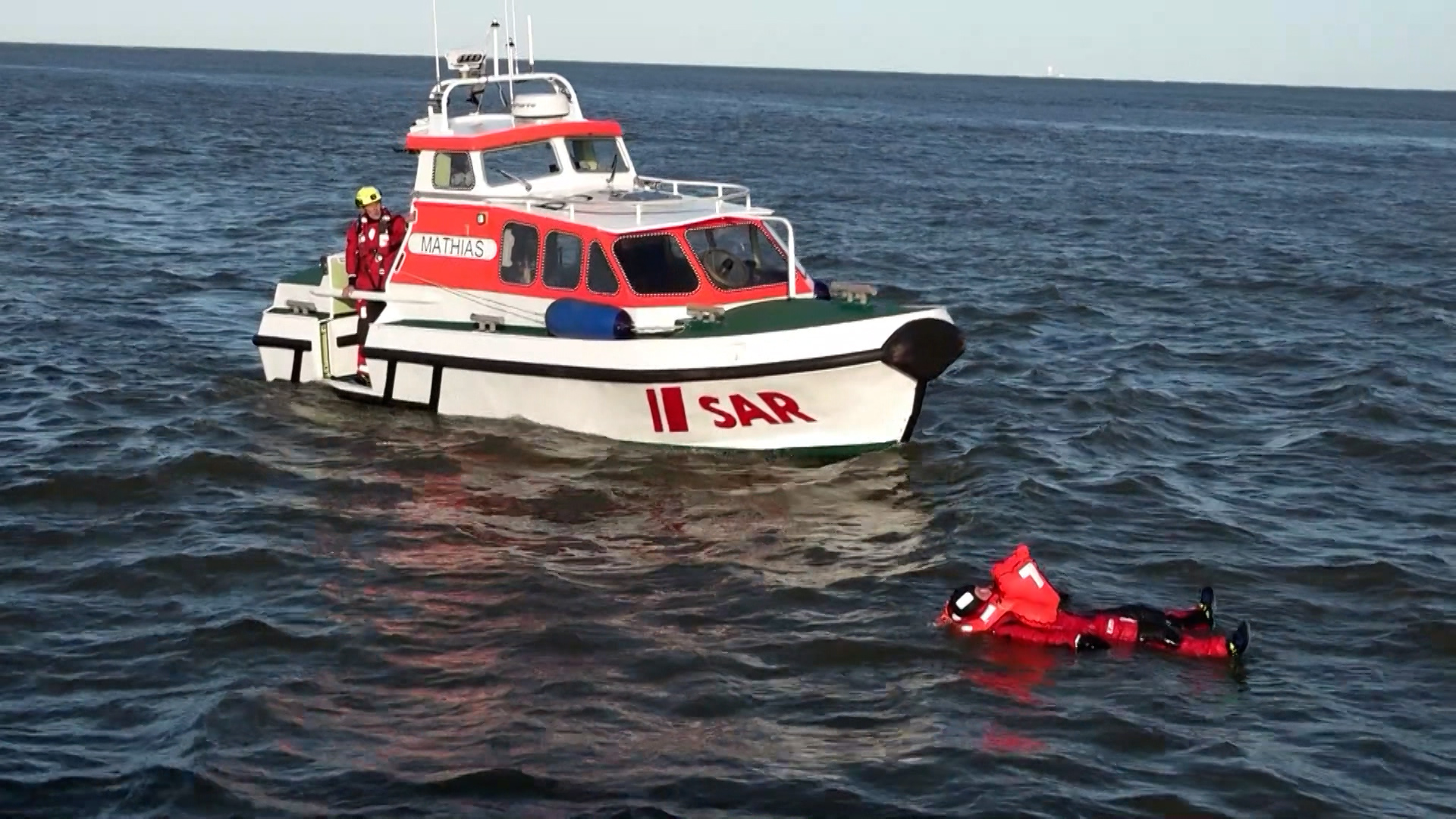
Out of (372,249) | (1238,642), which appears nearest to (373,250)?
(372,249)

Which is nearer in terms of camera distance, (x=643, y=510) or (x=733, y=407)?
(x=643, y=510)

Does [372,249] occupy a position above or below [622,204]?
below

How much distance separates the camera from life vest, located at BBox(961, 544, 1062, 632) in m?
10.7

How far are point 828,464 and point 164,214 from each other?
64.0 ft

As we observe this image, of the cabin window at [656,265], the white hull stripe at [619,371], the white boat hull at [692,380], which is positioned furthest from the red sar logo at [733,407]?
the cabin window at [656,265]

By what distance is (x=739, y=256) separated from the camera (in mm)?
15023

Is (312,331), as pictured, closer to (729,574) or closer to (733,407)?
(733,407)

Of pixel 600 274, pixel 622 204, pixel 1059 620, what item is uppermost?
pixel 622 204

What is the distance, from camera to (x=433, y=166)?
15992mm

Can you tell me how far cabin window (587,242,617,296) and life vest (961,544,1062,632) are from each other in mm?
5208

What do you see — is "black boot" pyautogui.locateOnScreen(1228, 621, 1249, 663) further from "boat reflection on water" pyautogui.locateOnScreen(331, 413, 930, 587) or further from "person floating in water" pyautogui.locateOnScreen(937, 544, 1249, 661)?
"boat reflection on water" pyautogui.locateOnScreen(331, 413, 930, 587)

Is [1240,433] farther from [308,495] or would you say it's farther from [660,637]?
[308,495]

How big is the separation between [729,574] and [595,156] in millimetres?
6052

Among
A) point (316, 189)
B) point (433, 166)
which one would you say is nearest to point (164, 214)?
point (316, 189)
